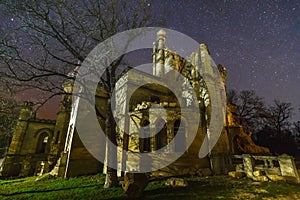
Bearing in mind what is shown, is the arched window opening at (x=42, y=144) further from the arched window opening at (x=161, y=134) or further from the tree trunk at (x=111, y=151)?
the arched window opening at (x=161, y=134)

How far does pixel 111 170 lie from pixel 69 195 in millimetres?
2172

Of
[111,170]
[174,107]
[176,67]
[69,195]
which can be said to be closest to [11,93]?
[69,195]

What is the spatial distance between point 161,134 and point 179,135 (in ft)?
5.09

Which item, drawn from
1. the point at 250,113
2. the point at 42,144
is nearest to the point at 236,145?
the point at 250,113

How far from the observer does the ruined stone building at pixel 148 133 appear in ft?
41.4

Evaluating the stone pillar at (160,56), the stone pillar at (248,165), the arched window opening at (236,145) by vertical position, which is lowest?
the stone pillar at (248,165)

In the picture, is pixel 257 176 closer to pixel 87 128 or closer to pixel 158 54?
pixel 87 128

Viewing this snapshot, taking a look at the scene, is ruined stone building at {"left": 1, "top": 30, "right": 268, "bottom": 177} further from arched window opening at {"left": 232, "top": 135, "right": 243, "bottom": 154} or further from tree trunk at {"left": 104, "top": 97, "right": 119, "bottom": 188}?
tree trunk at {"left": 104, "top": 97, "right": 119, "bottom": 188}

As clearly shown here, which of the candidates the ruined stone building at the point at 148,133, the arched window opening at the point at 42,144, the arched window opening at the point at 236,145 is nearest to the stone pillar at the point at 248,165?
the ruined stone building at the point at 148,133

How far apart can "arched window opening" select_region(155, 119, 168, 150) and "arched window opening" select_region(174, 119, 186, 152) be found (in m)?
0.94

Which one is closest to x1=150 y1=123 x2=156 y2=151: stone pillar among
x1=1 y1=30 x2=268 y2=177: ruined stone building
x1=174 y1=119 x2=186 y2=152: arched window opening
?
x1=1 y1=30 x2=268 y2=177: ruined stone building

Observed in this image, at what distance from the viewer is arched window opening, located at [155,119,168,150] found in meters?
13.2

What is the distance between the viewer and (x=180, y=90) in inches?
896

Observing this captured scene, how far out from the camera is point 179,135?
13.4 m
